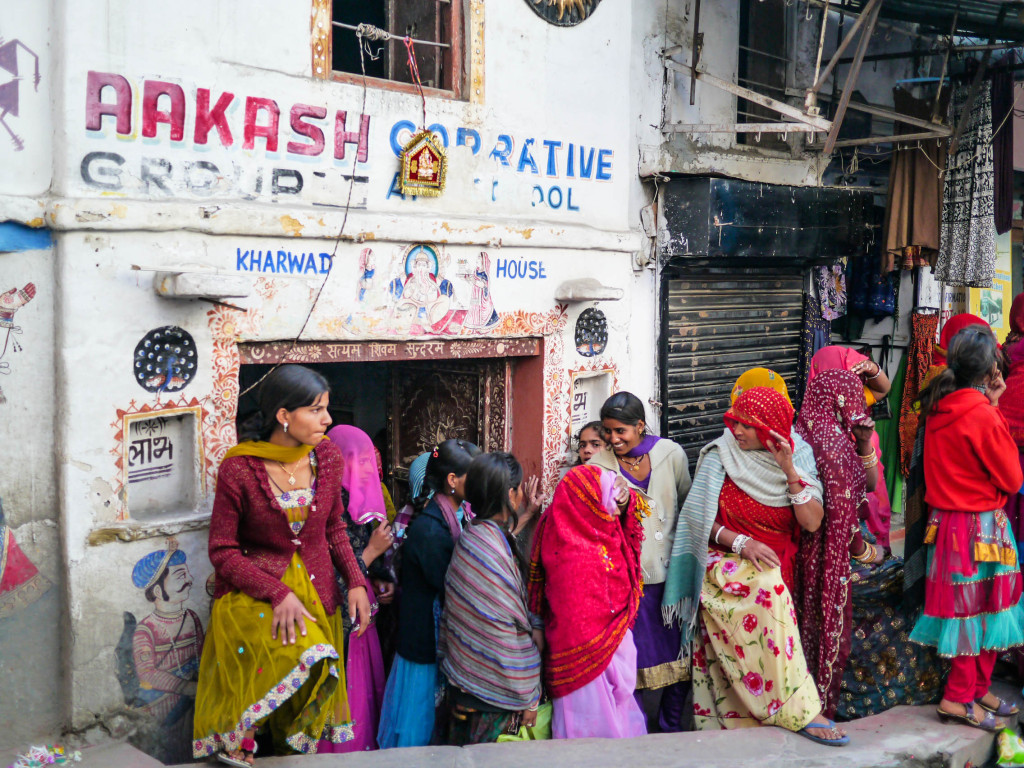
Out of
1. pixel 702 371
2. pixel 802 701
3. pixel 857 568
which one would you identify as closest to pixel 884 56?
pixel 702 371

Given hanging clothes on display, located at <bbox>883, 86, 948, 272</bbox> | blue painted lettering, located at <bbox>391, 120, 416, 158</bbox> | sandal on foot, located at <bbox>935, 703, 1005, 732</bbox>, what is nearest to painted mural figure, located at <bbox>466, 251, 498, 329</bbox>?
blue painted lettering, located at <bbox>391, 120, 416, 158</bbox>

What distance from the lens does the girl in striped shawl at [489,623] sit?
3.79 metres

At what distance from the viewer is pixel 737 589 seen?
4.22 m

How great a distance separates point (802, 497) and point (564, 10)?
306 cm

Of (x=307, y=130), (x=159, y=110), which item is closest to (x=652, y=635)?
(x=307, y=130)

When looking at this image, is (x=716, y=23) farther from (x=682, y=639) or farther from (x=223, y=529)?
(x=223, y=529)

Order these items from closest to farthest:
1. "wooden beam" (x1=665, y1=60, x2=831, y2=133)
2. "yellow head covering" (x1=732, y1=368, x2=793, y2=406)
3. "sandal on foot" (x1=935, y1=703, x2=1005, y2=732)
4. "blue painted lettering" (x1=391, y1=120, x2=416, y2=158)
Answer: "sandal on foot" (x1=935, y1=703, x2=1005, y2=732), "blue painted lettering" (x1=391, y1=120, x2=416, y2=158), "yellow head covering" (x1=732, y1=368, x2=793, y2=406), "wooden beam" (x1=665, y1=60, x2=831, y2=133)

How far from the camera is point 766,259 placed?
684cm

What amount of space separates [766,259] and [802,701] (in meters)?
3.56

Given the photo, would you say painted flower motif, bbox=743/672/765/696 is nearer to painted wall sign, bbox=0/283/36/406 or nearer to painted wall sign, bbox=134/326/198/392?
painted wall sign, bbox=134/326/198/392

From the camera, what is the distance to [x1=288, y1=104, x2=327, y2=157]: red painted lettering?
4242 millimetres

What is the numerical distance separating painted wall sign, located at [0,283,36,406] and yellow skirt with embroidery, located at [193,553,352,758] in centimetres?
121

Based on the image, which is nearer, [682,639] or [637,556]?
[637,556]

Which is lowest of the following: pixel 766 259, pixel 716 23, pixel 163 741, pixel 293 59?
pixel 163 741
